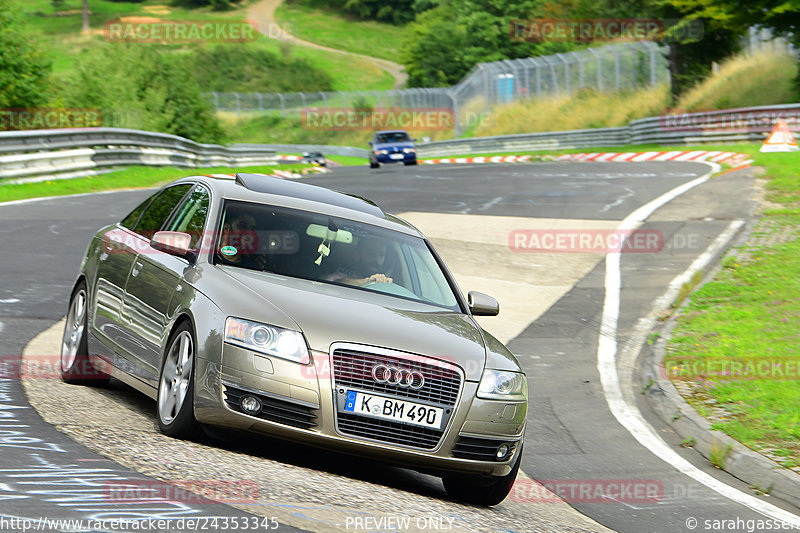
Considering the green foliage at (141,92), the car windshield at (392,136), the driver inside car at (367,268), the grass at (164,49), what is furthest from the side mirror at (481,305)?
the grass at (164,49)

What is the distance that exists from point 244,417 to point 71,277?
750 cm

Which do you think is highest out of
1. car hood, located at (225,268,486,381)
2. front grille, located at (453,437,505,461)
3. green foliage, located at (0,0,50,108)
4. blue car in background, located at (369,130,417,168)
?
green foliage, located at (0,0,50,108)

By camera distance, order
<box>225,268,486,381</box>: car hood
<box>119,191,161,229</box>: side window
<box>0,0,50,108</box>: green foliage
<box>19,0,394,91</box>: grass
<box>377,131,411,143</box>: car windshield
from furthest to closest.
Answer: <box>19,0,394,91</box>: grass → <box>377,131,411,143</box>: car windshield → <box>0,0,50,108</box>: green foliage → <box>119,191,161,229</box>: side window → <box>225,268,486,381</box>: car hood

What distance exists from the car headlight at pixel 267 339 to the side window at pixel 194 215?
1.28 metres

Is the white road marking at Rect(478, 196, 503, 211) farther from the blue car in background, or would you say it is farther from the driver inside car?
the blue car in background

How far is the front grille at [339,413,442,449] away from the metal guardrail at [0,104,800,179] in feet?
59.1

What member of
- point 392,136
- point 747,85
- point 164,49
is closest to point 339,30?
point 164,49

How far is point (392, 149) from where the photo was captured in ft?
159

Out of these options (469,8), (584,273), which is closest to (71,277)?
(584,273)

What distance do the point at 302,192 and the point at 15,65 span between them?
2603 cm

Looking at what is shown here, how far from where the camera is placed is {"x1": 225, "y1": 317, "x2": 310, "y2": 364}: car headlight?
608 centimetres

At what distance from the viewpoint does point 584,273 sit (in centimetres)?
1614

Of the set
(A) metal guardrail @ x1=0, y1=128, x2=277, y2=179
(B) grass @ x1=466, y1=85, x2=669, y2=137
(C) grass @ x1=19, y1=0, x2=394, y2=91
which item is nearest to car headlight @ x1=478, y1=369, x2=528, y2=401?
Answer: (A) metal guardrail @ x1=0, y1=128, x2=277, y2=179

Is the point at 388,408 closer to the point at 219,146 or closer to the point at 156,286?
the point at 156,286
